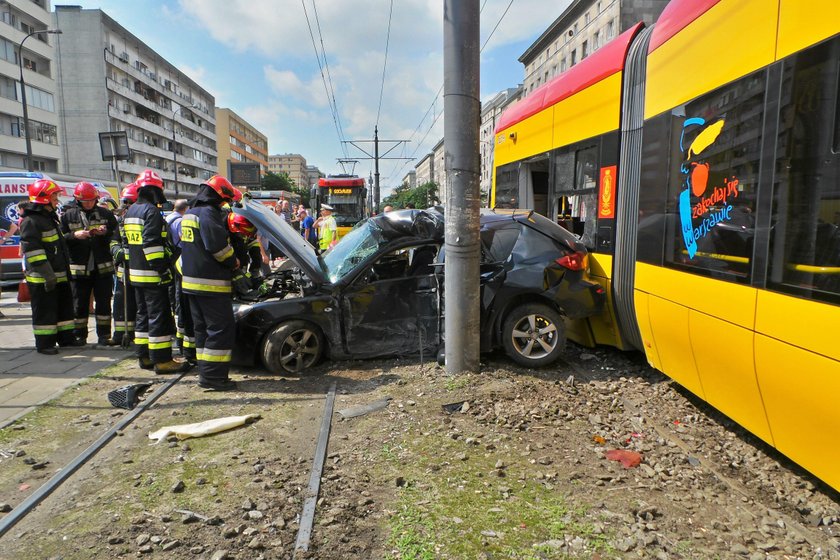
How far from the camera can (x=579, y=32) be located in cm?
4691

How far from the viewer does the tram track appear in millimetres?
2689

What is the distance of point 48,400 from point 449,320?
3677 millimetres

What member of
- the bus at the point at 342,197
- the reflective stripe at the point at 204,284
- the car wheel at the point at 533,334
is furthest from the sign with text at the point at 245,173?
the car wheel at the point at 533,334

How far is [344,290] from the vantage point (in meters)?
5.32

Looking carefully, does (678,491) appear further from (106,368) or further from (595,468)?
(106,368)

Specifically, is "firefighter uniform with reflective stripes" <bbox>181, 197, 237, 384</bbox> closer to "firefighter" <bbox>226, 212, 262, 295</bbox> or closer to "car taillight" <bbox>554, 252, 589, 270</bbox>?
"firefighter" <bbox>226, 212, 262, 295</bbox>

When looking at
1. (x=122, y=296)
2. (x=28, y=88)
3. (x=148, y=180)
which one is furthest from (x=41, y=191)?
(x=28, y=88)

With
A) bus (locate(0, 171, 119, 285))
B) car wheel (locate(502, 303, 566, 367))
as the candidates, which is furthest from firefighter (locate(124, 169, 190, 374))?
bus (locate(0, 171, 119, 285))

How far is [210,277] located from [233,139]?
100507 mm

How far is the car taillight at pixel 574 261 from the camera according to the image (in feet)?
17.6

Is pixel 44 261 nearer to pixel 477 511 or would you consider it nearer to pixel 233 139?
pixel 477 511

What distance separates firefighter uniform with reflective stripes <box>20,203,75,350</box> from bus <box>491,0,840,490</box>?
6.27 meters

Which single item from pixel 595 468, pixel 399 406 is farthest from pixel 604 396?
pixel 399 406

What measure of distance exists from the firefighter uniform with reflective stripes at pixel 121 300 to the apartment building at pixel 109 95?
40540 millimetres
